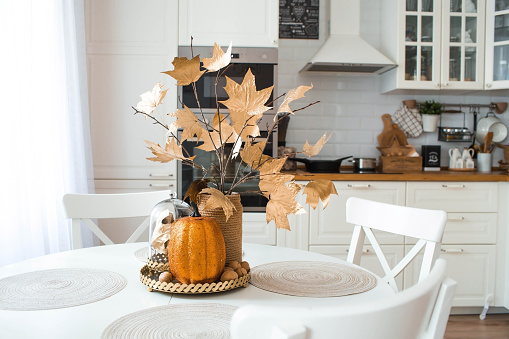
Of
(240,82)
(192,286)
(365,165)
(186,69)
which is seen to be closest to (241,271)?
(192,286)

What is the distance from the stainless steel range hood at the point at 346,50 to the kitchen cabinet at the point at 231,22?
43cm

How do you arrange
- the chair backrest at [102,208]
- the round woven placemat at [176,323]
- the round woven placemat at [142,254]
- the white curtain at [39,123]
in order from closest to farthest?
1. the round woven placemat at [176,323]
2. the round woven placemat at [142,254]
3. the chair backrest at [102,208]
4. the white curtain at [39,123]

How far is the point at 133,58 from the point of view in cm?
303

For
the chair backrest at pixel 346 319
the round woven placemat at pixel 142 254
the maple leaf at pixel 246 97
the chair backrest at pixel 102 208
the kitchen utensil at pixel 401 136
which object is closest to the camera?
the chair backrest at pixel 346 319

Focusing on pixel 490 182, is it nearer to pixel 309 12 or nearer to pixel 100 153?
pixel 309 12

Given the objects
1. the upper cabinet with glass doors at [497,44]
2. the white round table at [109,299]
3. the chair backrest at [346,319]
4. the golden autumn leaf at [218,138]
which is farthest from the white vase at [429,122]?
the chair backrest at [346,319]

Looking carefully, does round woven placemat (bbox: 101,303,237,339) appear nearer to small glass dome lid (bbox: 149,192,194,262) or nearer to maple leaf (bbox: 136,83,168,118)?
small glass dome lid (bbox: 149,192,194,262)

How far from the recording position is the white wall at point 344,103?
3.60 meters

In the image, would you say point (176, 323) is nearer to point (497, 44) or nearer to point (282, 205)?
point (282, 205)

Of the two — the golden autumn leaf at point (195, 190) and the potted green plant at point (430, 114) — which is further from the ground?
the potted green plant at point (430, 114)

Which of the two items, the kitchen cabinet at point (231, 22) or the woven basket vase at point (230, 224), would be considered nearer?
the woven basket vase at point (230, 224)

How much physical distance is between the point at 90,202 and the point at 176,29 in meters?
1.58

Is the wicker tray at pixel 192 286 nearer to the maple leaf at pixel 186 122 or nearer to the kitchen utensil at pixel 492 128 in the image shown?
the maple leaf at pixel 186 122

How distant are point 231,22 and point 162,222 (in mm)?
2117
